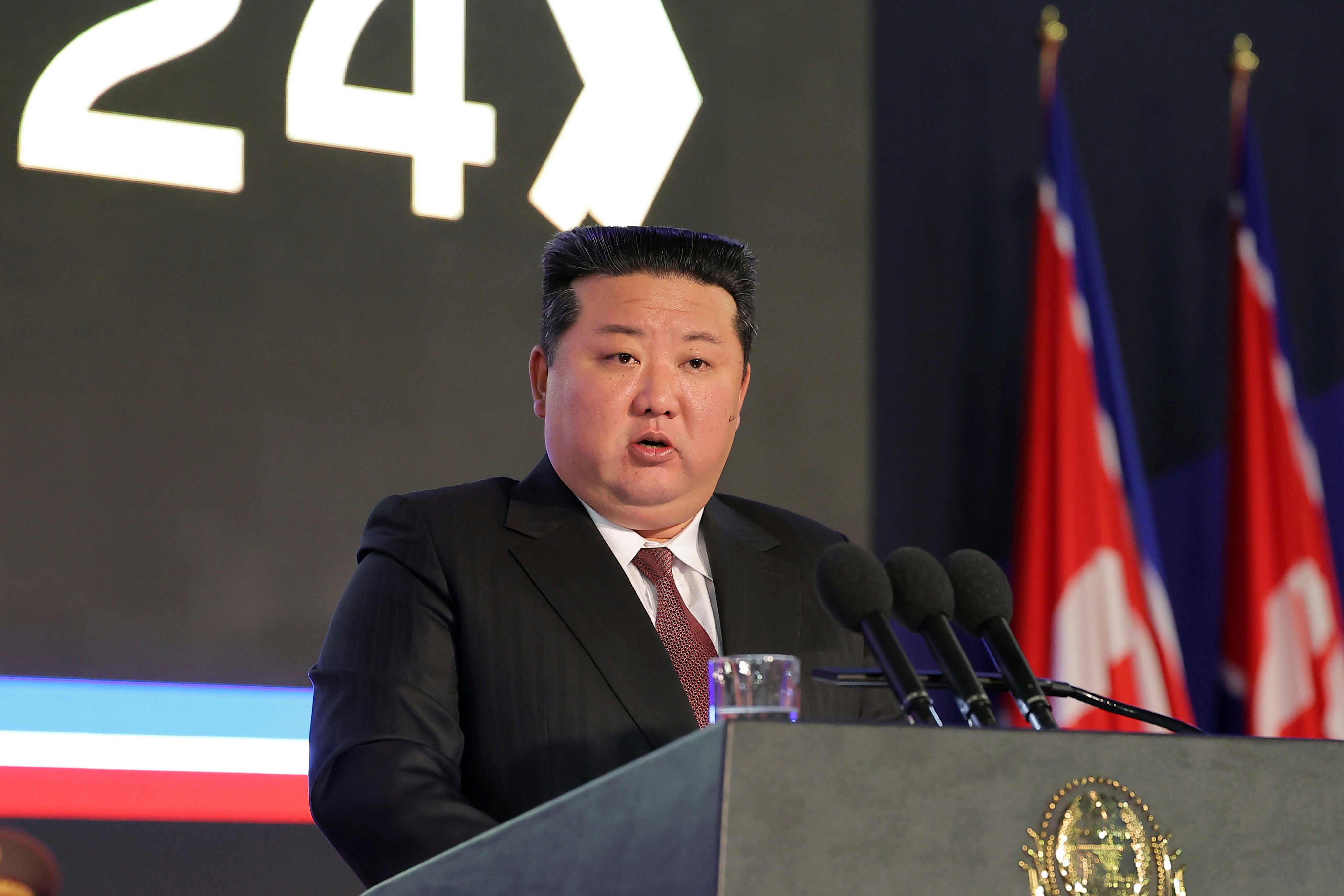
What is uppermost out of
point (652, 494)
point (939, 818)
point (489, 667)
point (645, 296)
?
point (645, 296)

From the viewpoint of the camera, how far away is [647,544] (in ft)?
6.29

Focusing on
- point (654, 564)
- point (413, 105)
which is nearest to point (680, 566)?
point (654, 564)

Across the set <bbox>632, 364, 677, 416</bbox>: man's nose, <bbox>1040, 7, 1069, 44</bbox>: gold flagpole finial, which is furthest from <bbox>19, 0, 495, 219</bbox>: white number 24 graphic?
<bbox>1040, 7, 1069, 44</bbox>: gold flagpole finial

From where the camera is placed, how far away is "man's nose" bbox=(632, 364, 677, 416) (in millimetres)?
1863

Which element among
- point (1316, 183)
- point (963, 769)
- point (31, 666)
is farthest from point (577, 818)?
point (1316, 183)

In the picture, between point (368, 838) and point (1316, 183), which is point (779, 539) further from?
point (1316, 183)

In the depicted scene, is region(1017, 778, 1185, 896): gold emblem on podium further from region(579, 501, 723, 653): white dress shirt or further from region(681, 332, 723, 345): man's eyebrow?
region(681, 332, 723, 345): man's eyebrow

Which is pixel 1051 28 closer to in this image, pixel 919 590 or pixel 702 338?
pixel 702 338

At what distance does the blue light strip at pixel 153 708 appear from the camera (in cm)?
262

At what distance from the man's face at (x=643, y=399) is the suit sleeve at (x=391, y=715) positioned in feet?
0.81

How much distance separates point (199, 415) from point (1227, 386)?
2747mm

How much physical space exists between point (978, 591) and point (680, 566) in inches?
30.0

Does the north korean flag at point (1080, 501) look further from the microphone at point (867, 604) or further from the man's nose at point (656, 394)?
the microphone at point (867, 604)

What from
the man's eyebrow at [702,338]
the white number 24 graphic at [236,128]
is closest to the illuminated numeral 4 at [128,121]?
the white number 24 graphic at [236,128]
